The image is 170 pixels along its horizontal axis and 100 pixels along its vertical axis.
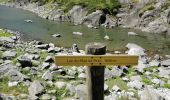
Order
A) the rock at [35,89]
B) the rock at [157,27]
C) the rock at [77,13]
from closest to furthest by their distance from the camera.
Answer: the rock at [35,89] < the rock at [157,27] < the rock at [77,13]

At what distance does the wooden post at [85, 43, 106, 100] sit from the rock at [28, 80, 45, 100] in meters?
5.83

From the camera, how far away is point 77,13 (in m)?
62.1

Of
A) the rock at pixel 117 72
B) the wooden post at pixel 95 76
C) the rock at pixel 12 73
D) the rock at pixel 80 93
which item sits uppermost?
the wooden post at pixel 95 76

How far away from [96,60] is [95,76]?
539 mm

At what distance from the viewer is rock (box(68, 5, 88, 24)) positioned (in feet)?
196

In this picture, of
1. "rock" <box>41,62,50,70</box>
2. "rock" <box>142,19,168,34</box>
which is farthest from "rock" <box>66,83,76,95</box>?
"rock" <box>142,19,168,34</box>

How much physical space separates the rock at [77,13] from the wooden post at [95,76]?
161 ft

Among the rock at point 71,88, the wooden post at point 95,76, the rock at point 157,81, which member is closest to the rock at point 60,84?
the rock at point 71,88

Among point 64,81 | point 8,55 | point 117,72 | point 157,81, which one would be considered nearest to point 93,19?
point 8,55

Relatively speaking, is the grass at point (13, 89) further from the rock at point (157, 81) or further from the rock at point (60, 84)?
the rock at point (157, 81)

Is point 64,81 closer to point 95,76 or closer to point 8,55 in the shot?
point 8,55

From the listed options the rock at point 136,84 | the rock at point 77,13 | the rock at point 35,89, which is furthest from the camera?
the rock at point 77,13

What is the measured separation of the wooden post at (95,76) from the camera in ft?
30.3

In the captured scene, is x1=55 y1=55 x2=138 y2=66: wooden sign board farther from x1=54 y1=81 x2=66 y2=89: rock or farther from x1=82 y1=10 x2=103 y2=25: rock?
x1=82 y1=10 x2=103 y2=25: rock
